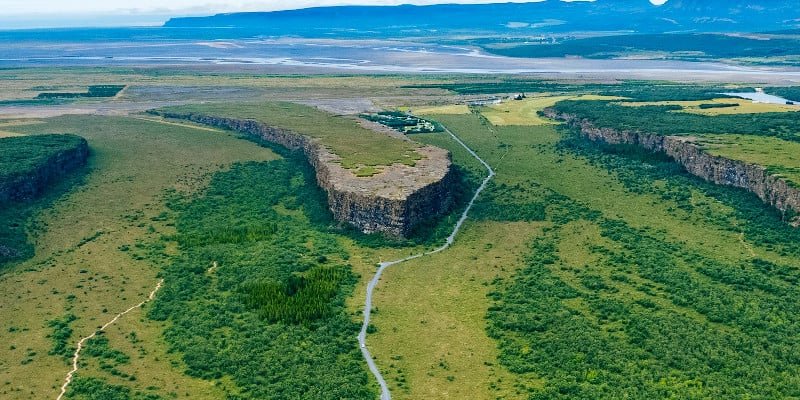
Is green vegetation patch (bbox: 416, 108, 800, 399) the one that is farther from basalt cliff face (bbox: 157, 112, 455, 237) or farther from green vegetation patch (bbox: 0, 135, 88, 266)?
green vegetation patch (bbox: 0, 135, 88, 266)

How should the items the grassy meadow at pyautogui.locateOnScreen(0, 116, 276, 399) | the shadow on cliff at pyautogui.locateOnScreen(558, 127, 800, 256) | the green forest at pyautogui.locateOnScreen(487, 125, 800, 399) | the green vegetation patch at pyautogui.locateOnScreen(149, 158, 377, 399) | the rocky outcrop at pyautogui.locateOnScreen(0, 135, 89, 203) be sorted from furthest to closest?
1. the rocky outcrop at pyautogui.locateOnScreen(0, 135, 89, 203)
2. the shadow on cliff at pyautogui.locateOnScreen(558, 127, 800, 256)
3. the grassy meadow at pyautogui.locateOnScreen(0, 116, 276, 399)
4. the green vegetation patch at pyautogui.locateOnScreen(149, 158, 377, 399)
5. the green forest at pyautogui.locateOnScreen(487, 125, 800, 399)

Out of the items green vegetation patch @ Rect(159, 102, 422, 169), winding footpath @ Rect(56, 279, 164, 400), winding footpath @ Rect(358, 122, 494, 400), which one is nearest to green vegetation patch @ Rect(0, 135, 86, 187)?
winding footpath @ Rect(56, 279, 164, 400)

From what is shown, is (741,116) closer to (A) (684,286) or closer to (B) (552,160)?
(B) (552,160)

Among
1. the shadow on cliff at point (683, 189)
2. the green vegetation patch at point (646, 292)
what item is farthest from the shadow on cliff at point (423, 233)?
the shadow on cliff at point (683, 189)

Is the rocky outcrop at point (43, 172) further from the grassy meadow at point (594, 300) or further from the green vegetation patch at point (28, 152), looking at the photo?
the grassy meadow at point (594, 300)

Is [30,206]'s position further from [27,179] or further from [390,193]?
[390,193]

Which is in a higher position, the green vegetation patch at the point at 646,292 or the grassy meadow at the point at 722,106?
the grassy meadow at the point at 722,106
